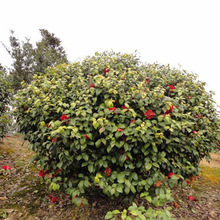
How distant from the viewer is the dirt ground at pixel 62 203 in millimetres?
3023

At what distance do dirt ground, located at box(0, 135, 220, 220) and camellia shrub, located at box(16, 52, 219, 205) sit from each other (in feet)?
2.12

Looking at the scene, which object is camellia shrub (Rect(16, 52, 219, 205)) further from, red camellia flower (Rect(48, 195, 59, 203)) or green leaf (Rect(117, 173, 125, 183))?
red camellia flower (Rect(48, 195, 59, 203))

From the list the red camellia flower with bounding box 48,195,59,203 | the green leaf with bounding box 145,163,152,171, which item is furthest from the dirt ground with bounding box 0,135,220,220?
the green leaf with bounding box 145,163,152,171

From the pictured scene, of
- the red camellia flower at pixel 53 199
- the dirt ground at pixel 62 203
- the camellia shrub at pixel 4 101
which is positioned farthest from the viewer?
the camellia shrub at pixel 4 101

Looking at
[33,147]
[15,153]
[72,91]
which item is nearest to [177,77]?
[72,91]

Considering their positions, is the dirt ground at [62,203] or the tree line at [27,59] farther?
the tree line at [27,59]

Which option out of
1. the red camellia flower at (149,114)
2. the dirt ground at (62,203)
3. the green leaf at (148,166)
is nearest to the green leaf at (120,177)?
the green leaf at (148,166)

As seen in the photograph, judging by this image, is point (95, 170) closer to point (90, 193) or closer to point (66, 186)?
point (66, 186)

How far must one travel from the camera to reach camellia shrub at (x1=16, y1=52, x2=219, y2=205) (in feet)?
7.58

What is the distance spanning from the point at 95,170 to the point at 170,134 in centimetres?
129

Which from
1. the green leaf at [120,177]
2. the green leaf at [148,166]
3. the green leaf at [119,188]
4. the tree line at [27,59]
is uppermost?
the tree line at [27,59]

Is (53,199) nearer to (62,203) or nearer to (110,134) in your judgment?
(62,203)

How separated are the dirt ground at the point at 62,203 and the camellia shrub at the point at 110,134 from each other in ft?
2.12

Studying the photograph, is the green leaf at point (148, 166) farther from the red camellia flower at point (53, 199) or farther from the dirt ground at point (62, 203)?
the red camellia flower at point (53, 199)
